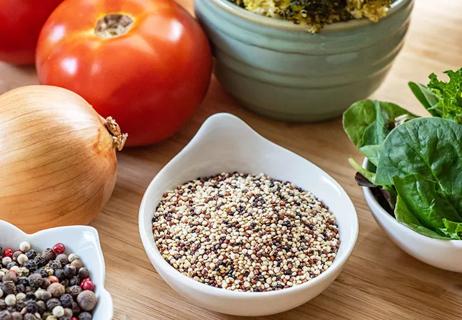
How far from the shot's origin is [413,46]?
4.83ft

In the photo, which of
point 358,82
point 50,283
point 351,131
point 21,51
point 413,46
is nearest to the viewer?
point 50,283

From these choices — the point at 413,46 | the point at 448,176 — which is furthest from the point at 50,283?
the point at 413,46

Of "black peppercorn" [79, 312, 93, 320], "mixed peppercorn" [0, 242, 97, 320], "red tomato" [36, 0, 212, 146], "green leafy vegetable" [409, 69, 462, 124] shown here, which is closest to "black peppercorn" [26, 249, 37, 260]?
"mixed peppercorn" [0, 242, 97, 320]

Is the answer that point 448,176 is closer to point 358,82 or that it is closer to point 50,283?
point 358,82

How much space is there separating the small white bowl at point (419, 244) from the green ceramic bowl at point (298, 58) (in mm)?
237

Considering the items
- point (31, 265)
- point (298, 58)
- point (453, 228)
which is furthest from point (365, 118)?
point (31, 265)

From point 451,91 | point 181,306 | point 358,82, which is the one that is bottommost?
point 181,306

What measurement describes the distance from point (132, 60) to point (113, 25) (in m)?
0.09

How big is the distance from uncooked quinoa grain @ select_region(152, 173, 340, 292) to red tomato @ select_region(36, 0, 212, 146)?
5.2 inches

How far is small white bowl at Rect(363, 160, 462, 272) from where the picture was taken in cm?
98

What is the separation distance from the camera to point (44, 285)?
93 cm

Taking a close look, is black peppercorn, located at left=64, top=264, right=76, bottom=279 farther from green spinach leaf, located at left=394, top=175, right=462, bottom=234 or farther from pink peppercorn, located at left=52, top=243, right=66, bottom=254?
green spinach leaf, located at left=394, top=175, right=462, bottom=234

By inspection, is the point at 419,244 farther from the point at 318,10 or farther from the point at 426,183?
the point at 318,10

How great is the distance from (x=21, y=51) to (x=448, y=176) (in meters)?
0.74
